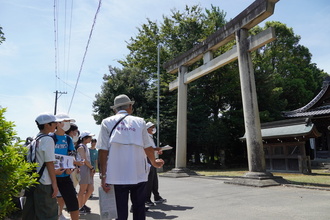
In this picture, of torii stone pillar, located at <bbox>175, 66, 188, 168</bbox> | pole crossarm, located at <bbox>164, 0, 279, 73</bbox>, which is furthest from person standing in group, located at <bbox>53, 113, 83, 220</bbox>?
torii stone pillar, located at <bbox>175, 66, 188, 168</bbox>

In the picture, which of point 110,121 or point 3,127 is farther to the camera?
point 110,121

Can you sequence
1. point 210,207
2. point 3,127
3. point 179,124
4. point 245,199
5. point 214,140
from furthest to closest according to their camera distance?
point 214,140, point 179,124, point 245,199, point 210,207, point 3,127

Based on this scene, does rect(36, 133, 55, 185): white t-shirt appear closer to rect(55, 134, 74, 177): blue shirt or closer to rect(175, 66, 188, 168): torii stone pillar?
rect(55, 134, 74, 177): blue shirt

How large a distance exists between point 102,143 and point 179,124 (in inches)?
398

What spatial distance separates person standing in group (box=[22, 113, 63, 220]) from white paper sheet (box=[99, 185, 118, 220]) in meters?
0.75

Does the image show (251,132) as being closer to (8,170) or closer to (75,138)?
(75,138)

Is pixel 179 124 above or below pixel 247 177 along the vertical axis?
above

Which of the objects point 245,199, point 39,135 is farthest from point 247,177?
point 39,135

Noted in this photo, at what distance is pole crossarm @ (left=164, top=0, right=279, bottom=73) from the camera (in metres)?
8.46

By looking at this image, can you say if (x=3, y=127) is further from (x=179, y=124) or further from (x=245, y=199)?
(x=179, y=124)

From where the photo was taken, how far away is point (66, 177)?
4090mm

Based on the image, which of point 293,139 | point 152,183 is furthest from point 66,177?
point 293,139

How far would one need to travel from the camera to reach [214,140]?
21.5m

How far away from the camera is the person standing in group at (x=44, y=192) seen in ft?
10.7
